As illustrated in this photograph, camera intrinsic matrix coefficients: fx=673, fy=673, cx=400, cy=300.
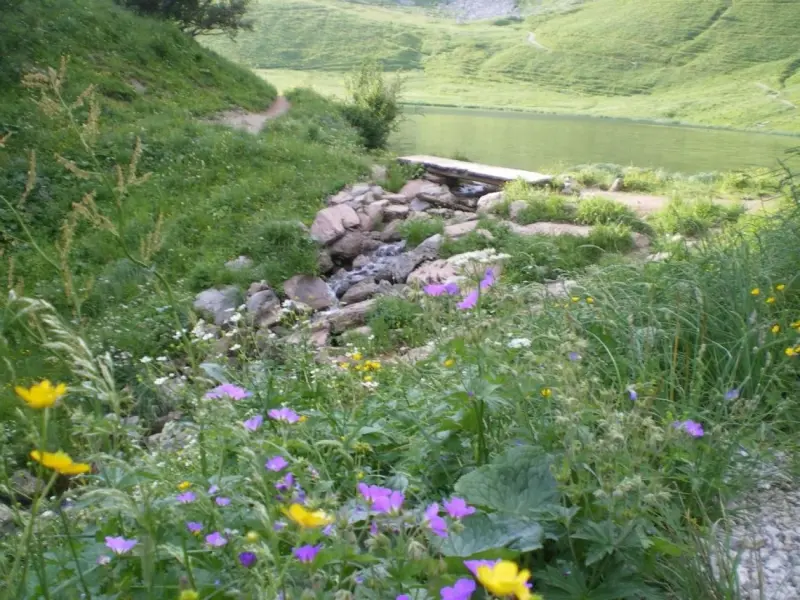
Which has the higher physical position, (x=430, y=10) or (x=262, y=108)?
(x=430, y=10)

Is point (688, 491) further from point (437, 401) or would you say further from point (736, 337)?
point (736, 337)

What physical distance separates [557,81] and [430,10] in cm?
8576

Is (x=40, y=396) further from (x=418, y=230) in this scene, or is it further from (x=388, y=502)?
(x=418, y=230)

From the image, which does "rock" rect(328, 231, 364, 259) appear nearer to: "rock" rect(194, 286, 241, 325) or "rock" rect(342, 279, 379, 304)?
"rock" rect(342, 279, 379, 304)

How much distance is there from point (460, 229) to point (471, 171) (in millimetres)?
4591

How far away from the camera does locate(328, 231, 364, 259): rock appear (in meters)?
9.43

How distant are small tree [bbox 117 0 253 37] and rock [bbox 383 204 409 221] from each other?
416 inches

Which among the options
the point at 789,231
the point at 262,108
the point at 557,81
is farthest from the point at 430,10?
the point at 789,231

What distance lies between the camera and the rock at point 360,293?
8.30 meters

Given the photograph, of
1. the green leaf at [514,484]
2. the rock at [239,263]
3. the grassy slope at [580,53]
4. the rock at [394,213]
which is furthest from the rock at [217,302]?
the grassy slope at [580,53]

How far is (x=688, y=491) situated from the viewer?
220 cm

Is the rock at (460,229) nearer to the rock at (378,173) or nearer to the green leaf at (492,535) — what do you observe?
the rock at (378,173)

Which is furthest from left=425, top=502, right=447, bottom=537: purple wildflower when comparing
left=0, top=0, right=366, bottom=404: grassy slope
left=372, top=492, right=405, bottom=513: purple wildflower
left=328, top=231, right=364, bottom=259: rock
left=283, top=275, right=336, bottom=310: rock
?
left=328, top=231, right=364, bottom=259: rock

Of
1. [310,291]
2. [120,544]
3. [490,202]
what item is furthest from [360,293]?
[120,544]
